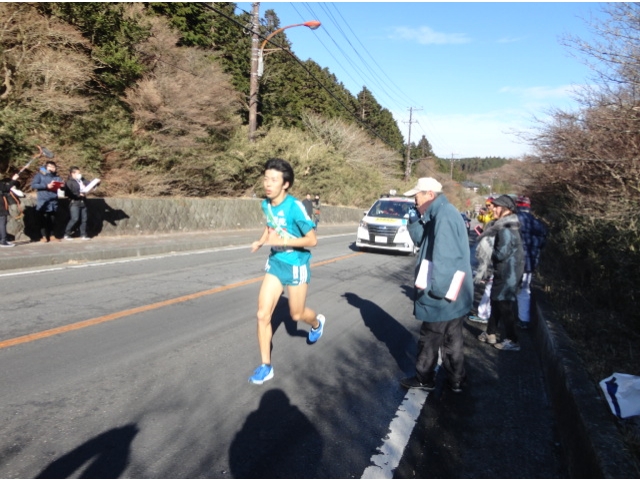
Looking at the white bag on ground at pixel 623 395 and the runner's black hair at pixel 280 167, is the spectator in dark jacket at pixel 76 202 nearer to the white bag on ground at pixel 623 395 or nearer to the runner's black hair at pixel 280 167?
the runner's black hair at pixel 280 167

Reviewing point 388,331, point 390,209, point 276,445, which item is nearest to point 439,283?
point 276,445

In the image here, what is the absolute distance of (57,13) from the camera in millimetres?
15844

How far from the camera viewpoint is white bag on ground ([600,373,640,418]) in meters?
3.19

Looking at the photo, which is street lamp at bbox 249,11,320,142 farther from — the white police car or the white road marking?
the white road marking

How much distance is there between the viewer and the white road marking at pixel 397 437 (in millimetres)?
3066

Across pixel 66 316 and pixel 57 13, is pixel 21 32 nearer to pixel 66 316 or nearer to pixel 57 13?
pixel 57 13

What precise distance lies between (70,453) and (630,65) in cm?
868

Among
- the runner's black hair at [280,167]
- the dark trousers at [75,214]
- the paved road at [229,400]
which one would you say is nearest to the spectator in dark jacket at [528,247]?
the paved road at [229,400]

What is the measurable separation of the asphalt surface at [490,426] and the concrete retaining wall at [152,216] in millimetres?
10631

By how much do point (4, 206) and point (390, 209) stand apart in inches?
403

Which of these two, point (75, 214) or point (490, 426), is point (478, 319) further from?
point (75, 214)

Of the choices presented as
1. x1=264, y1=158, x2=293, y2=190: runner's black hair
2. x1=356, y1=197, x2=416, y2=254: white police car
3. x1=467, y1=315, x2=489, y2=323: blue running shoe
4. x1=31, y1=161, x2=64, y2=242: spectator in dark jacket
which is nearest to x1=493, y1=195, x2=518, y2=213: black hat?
x1=467, y1=315, x2=489, y2=323: blue running shoe

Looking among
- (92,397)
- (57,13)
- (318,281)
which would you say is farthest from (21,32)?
(92,397)

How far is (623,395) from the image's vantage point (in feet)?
10.7
